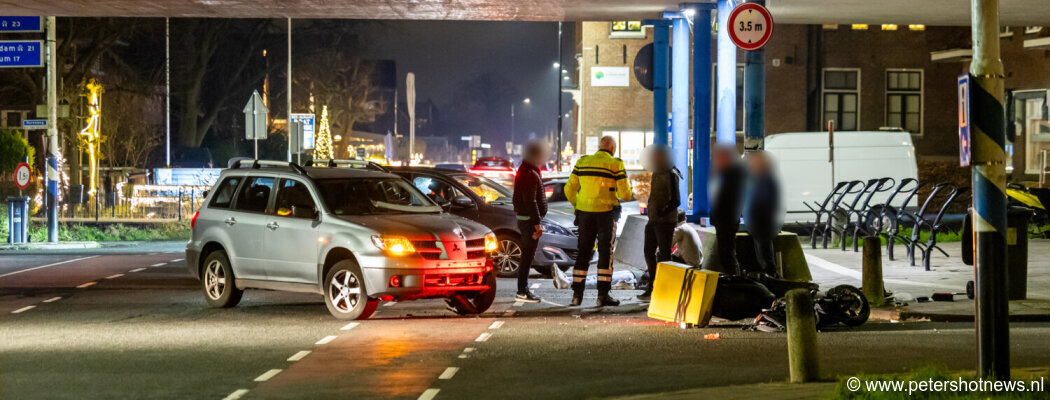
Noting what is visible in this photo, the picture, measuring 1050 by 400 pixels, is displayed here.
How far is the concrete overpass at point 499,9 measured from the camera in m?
20.3

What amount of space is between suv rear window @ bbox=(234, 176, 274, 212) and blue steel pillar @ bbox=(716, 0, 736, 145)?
6.79 metres

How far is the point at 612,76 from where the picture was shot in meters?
54.8

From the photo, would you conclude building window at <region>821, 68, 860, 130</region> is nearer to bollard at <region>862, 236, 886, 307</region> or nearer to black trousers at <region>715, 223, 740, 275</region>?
bollard at <region>862, 236, 886, 307</region>

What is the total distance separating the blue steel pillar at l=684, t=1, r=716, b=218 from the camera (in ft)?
66.4

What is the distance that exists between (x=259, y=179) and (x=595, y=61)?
41.5 metres

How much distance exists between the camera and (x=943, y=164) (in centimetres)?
3300

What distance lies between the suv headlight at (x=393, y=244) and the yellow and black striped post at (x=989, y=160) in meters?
6.40

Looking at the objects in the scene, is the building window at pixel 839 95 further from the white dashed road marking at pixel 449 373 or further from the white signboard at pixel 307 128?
the white dashed road marking at pixel 449 373

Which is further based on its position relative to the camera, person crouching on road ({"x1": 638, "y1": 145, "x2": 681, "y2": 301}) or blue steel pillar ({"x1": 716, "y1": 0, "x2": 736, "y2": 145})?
blue steel pillar ({"x1": 716, "y1": 0, "x2": 736, "y2": 145})

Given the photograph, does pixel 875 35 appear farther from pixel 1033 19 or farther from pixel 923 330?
pixel 923 330

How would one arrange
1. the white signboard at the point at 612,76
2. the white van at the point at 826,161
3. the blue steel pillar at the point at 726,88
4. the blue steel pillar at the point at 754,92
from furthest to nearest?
1. the white signboard at the point at 612,76
2. the white van at the point at 826,161
3. the blue steel pillar at the point at 726,88
4. the blue steel pillar at the point at 754,92

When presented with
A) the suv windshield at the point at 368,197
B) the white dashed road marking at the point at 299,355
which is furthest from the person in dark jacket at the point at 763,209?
the white dashed road marking at the point at 299,355

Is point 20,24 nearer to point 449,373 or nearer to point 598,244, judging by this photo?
point 598,244

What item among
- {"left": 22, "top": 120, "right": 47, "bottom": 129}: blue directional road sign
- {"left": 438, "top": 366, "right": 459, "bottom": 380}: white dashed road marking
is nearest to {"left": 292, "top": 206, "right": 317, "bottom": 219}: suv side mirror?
{"left": 438, "top": 366, "right": 459, "bottom": 380}: white dashed road marking
